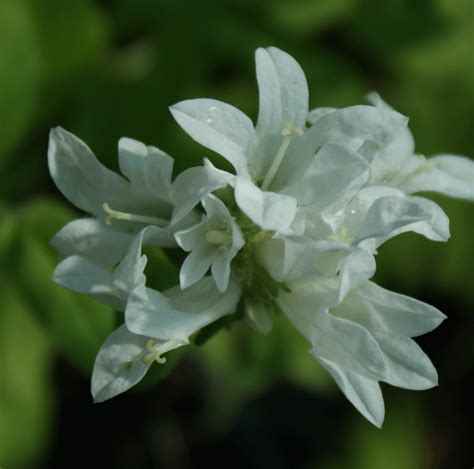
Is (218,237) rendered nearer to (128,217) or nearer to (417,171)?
(128,217)

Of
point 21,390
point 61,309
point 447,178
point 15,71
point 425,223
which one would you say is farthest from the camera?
point 21,390

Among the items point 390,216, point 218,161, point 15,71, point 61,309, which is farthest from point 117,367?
point 15,71

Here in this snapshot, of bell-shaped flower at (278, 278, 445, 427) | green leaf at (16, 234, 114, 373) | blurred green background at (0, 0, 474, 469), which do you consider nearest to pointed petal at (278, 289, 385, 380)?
bell-shaped flower at (278, 278, 445, 427)

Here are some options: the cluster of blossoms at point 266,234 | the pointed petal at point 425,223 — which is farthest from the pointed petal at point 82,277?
the pointed petal at point 425,223

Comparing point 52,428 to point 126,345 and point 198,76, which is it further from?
point 126,345

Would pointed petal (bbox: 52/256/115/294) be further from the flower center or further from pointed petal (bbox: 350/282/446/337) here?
pointed petal (bbox: 350/282/446/337)

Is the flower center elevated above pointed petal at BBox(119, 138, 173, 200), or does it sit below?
below
